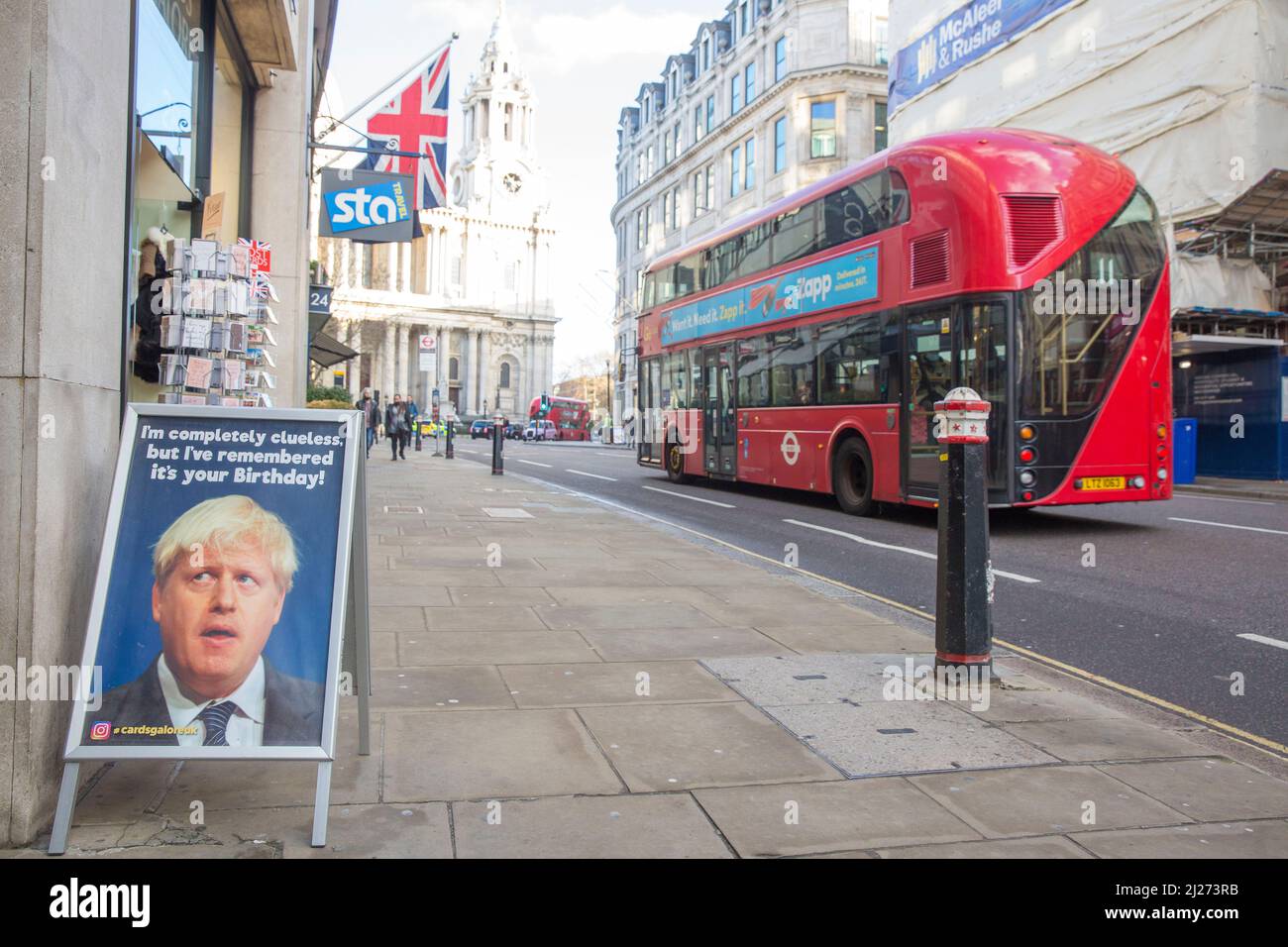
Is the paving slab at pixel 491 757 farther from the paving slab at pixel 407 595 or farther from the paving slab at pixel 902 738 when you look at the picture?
the paving slab at pixel 407 595

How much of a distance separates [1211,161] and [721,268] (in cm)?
1157

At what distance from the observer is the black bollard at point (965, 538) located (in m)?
5.00

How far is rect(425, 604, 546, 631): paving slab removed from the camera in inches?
247

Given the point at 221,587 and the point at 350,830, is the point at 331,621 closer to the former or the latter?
the point at 221,587

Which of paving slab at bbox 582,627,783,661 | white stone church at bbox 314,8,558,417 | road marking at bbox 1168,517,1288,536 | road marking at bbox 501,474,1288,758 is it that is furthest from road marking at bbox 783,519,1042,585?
white stone church at bbox 314,8,558,417

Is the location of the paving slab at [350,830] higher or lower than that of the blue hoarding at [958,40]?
lower

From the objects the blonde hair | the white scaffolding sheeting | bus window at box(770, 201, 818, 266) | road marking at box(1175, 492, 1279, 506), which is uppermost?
the white scaffolding sheeting

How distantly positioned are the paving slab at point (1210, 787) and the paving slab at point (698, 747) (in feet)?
3.68

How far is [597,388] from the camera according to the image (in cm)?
13538

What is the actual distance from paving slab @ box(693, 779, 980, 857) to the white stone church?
347ft

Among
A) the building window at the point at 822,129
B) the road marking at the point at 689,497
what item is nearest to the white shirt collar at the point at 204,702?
the road marking at the point at 689,497

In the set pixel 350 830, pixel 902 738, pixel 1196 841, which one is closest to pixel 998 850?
pixel 1196 841

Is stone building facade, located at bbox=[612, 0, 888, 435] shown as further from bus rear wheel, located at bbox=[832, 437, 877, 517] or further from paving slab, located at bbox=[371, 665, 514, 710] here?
paving slab, located at bbox=[371, 665, 514, 710]
